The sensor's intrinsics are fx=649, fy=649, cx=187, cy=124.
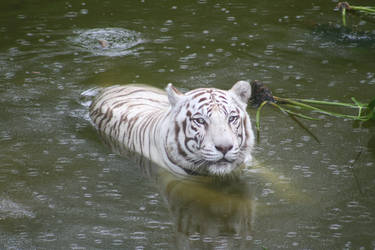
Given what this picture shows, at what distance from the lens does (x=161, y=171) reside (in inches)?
152

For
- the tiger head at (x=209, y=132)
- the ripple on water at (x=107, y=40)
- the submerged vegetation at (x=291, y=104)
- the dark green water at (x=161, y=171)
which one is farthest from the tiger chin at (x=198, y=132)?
the ripple on water at (x=107, y=40)

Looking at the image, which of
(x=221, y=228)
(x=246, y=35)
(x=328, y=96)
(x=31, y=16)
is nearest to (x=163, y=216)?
(x=221, y=228)

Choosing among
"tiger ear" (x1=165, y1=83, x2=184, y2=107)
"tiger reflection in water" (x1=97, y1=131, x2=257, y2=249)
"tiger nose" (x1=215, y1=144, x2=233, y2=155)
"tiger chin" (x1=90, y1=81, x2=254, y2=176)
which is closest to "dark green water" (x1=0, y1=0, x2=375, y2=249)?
"tiger reflection in water" (x1=97, y1=131, x2=257, y2=249)

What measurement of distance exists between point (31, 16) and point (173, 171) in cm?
407

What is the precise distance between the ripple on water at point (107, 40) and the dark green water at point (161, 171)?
0.06 feet

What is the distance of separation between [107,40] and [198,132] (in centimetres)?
309

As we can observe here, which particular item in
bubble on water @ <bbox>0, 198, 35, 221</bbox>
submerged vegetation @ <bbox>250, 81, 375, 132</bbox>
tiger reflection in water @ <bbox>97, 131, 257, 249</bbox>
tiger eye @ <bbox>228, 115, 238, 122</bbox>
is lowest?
bubble on water @ <bbox>0, 198, 35, 221</bbox>

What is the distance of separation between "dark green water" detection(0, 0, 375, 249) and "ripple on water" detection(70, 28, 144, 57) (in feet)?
0.06

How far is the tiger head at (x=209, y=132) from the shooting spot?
345cm

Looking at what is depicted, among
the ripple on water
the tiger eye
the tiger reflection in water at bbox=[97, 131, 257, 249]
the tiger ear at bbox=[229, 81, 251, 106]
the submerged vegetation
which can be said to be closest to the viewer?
the tiger reflection in water at bbox=[97, 131, 257, 249]

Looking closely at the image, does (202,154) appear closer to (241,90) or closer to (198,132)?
(198,132)

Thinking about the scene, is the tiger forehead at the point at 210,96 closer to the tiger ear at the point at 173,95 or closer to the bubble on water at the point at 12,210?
the tiger ear at the point at 173,95

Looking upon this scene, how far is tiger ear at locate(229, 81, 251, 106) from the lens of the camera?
370 cm

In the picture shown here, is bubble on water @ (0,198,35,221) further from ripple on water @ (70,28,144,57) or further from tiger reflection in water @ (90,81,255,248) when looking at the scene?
ripple on water @ (70,28,144,57)
